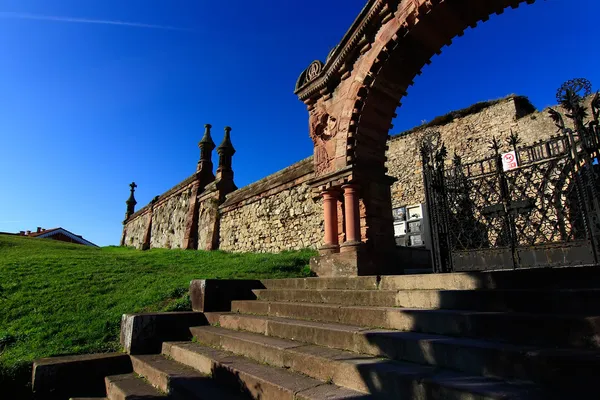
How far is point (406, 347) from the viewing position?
288cm

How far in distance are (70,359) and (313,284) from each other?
359 centimetres

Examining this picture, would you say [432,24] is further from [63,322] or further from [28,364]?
[63,322]

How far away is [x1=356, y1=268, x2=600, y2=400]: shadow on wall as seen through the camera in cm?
201

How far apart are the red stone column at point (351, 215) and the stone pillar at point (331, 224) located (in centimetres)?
40

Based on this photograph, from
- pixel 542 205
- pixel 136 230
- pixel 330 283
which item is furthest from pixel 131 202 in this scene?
pixel 542 205

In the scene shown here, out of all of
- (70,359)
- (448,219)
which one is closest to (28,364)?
(70,359)

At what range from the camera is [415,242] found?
43.3ft

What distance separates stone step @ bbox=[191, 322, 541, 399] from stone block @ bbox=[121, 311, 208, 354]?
Result: 1725mm

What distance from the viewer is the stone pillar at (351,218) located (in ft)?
20.3

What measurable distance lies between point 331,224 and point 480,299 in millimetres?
3745

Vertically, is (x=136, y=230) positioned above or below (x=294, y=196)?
above

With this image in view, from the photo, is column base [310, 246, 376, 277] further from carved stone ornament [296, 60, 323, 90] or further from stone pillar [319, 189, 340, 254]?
carved stone ornament [296, 60, 323, 90]

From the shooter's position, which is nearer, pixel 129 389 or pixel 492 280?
pixel 492 280

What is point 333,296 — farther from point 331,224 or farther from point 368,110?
point 368,110
